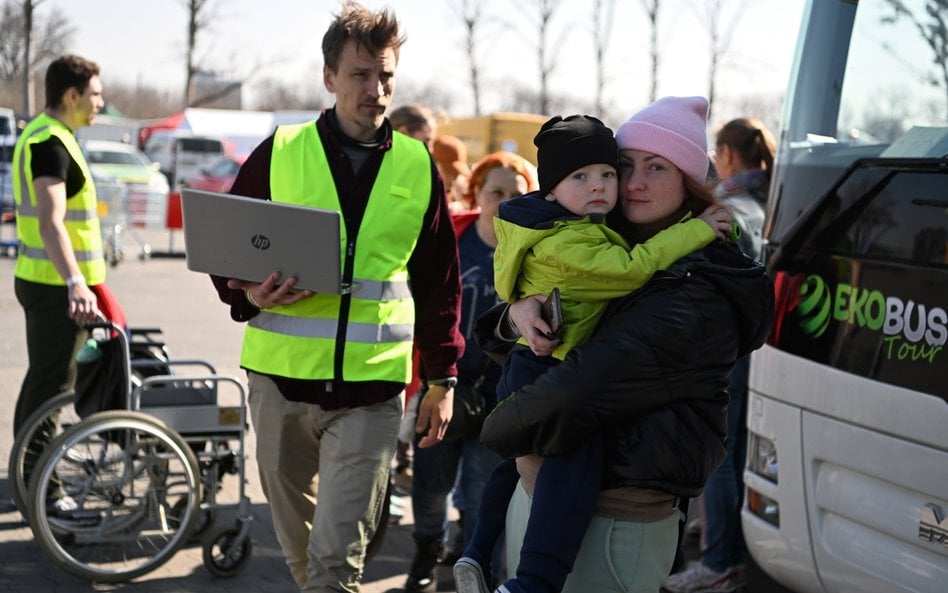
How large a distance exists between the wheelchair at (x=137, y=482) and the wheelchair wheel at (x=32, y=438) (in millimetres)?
250

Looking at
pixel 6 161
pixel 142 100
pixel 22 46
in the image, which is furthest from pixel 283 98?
pixel 6 161

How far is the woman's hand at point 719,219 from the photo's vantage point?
8.47 ft

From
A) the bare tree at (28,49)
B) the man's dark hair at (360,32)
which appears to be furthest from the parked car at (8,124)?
the man's dark hair at (360,32)

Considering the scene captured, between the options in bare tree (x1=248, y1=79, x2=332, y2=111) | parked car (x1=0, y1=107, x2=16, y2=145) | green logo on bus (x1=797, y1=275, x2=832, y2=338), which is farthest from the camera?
bare tree (x1=248, y1=79, x2=332, y2=111)

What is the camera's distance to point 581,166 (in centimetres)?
253

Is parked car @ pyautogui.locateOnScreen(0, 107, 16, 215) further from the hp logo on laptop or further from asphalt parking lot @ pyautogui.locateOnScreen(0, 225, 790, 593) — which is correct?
the hp logo on laptop

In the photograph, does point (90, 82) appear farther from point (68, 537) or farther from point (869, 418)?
point (869, 418)

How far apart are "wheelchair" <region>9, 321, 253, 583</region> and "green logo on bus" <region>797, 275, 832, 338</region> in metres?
2.33

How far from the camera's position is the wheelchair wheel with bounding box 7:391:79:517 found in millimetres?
5406

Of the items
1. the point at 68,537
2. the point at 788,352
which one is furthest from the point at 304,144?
the point at 68,537

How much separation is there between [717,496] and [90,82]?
338 cm

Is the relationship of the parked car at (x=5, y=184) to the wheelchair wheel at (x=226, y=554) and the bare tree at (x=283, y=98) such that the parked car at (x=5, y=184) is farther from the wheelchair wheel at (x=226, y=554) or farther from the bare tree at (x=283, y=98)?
the bare tree at (x=283, y=98)

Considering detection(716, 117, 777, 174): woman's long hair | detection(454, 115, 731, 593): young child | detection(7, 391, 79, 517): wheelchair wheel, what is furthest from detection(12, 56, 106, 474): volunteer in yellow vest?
detection(454, 115, 731, 593): young child

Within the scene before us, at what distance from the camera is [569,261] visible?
2.46 metres
